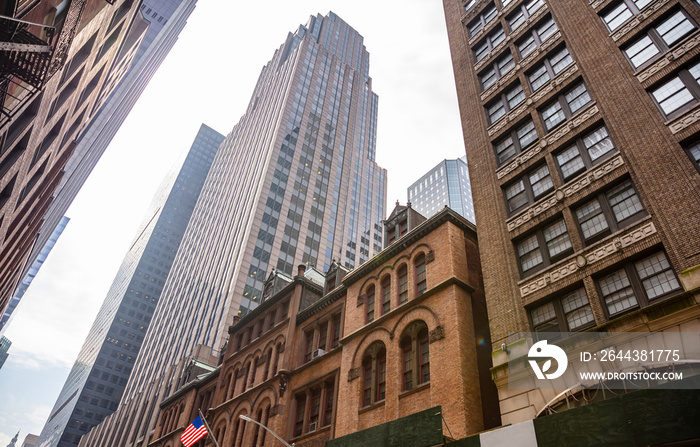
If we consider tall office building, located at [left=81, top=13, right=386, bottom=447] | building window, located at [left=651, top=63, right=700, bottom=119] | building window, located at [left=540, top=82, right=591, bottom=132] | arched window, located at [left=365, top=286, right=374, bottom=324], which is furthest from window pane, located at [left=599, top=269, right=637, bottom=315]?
tall office building, located at [left=81, top=13, right=386, bottom=447]

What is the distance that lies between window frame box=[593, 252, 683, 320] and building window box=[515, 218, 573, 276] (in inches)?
87.8

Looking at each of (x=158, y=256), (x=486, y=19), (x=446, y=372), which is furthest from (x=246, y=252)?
(x=158, y=256)

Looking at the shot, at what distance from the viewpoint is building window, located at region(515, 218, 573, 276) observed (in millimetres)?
19938

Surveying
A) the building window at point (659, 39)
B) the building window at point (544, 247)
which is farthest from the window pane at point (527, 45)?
the building window at point (544, 247)

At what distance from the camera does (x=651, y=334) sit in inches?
575

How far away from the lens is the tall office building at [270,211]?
77.1m

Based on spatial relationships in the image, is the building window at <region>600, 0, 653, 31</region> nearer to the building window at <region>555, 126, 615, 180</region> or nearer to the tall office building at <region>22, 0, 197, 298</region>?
the building window at <region>555, 126, 615, 180</region>

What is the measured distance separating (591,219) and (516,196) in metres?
4.67

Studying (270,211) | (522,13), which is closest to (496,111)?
(522,13)

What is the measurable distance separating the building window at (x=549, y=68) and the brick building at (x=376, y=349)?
873 cm

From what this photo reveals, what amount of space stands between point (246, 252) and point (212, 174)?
6985 cm

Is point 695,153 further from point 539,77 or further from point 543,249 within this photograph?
point 539,77

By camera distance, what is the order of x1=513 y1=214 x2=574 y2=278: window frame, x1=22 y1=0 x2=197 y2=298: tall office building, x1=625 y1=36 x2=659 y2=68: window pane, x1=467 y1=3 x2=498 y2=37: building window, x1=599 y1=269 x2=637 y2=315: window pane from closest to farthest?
x1=599 y1=269 x2=637 y2=315: window pane, x1=513 y1=214 x2=574 y2=278: window frame, x1=625 y1=36 x2=659 y2=68: window pane, x1=467 y1=3 x2=498 y2=37: building window, x1=22 y1=0 x2=197 y2=298: tall office building

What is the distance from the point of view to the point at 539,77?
26.0 metres
